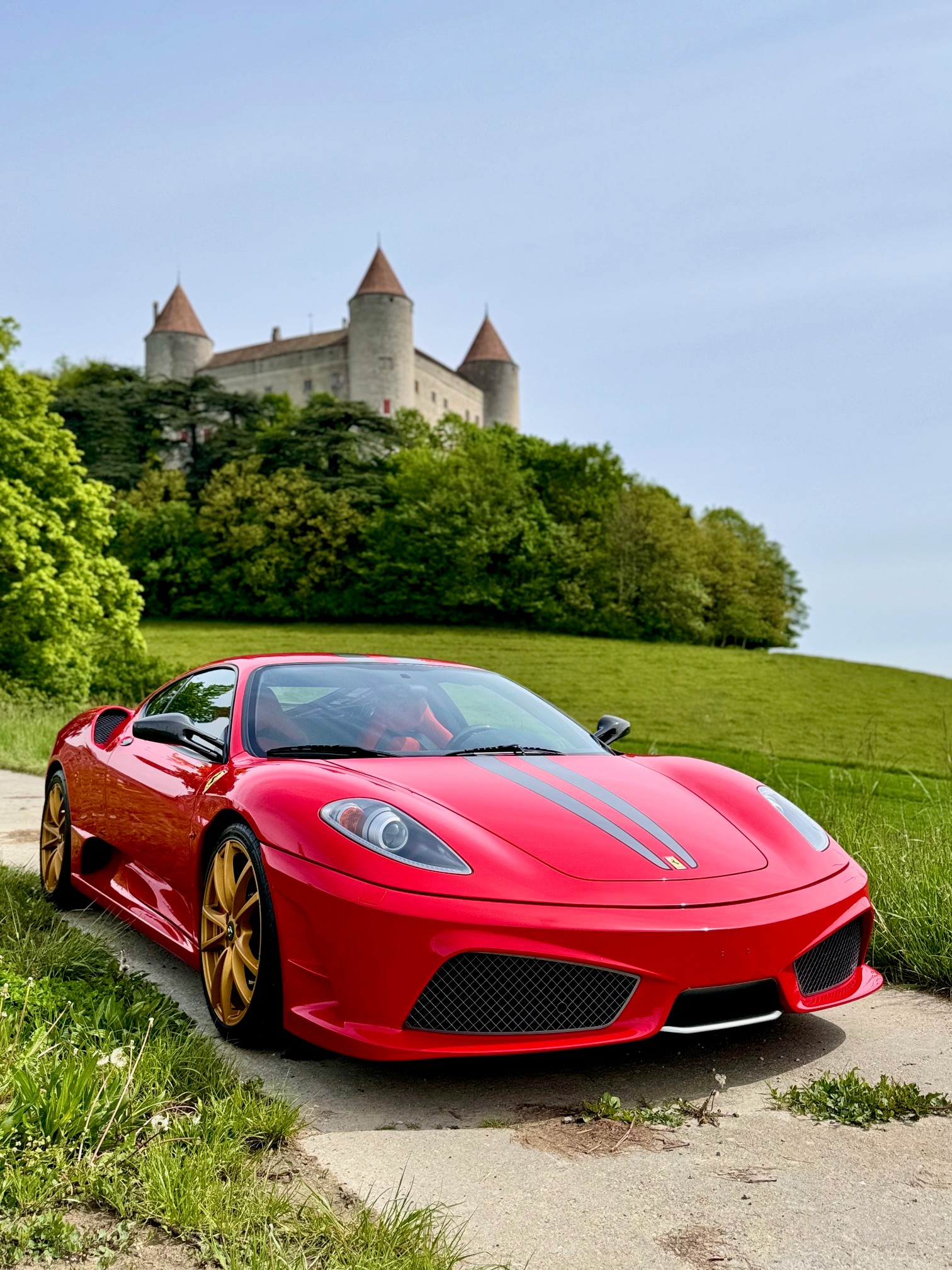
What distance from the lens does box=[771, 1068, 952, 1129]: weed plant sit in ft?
10.3

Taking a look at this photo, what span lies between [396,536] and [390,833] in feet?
214

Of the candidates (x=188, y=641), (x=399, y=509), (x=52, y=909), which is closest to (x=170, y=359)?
(x=399, y=509)

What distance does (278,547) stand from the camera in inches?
2692

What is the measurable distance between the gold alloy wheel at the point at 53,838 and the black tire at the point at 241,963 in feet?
6.62

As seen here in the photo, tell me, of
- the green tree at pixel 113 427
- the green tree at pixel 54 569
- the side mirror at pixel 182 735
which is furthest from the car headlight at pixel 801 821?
the green tree at pixel 113 427

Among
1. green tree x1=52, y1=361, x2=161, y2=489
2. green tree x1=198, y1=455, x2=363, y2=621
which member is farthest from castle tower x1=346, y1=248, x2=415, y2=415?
green tree x1=198, y1=455, x2=363, y2=621

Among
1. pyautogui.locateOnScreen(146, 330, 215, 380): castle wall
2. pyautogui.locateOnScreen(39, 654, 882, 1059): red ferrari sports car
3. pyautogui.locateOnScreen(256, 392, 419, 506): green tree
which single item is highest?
pyautogui.locateOnScreen(146, 330, 215, 380): castle wall

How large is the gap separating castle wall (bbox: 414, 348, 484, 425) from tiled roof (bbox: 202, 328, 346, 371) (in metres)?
7.26

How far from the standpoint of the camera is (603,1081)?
338cm

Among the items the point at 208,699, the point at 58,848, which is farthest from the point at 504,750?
the point at 58,848

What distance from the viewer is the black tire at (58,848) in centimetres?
554

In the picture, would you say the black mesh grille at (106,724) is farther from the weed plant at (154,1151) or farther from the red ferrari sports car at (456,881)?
the weed plant at (154,1151)

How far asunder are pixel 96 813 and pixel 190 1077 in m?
2.27

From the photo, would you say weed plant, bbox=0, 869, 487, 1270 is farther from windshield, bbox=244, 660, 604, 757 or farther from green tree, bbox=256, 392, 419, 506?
green tree, bbox=256, 392, 419, 506
